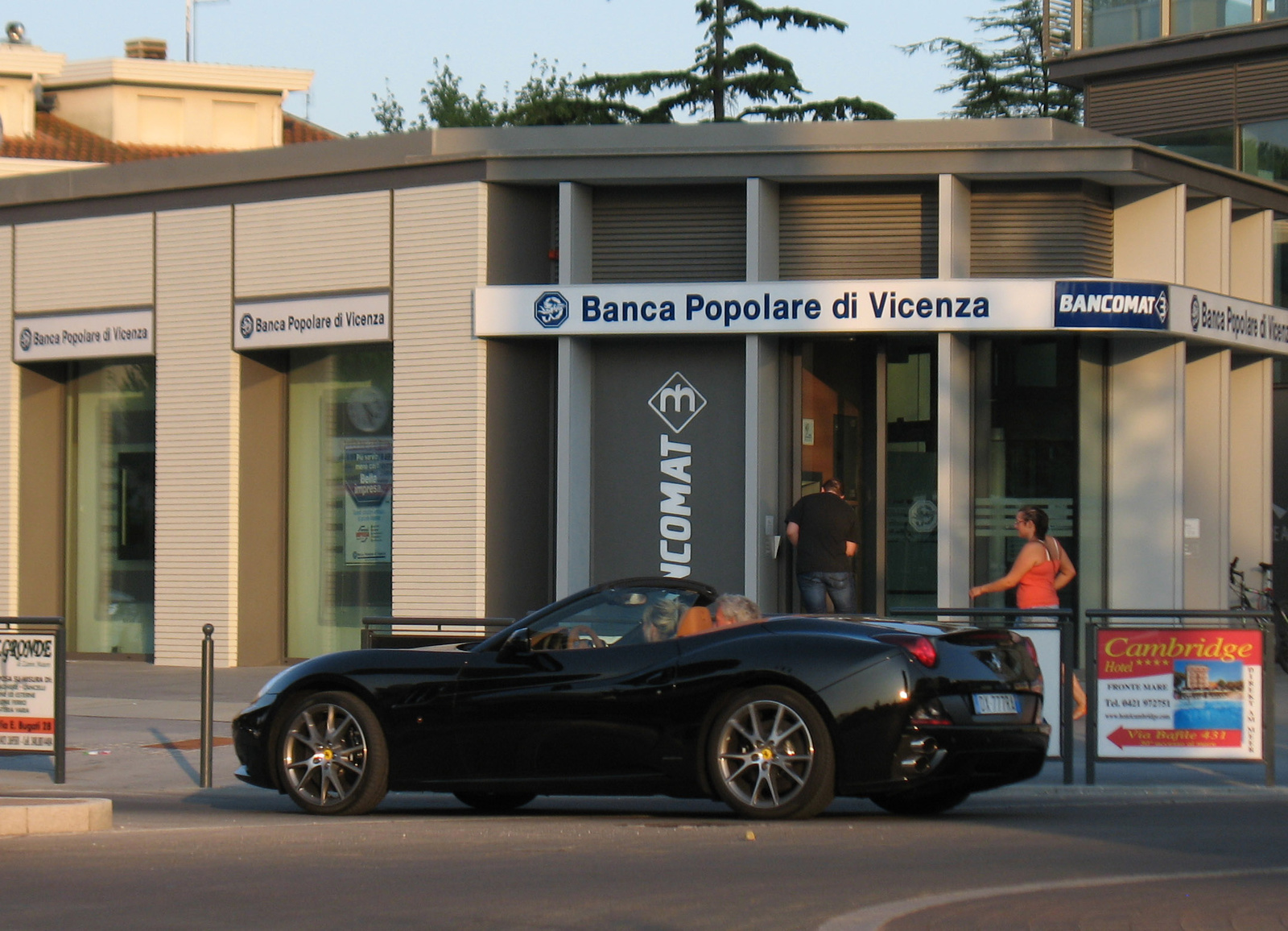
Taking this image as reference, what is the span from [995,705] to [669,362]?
376 inches

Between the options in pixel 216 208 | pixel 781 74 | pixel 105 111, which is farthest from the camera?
pixel 105 111

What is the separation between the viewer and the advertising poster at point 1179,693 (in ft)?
33.6

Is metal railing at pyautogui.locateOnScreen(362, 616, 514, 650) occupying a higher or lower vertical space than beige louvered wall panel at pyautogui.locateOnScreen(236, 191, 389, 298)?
lower

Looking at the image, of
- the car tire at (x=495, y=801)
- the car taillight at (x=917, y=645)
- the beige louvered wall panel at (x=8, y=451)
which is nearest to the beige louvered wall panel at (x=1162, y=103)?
the beige louvered wall panel at (x=8, y=451)

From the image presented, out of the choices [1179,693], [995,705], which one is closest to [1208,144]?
[1179,693]

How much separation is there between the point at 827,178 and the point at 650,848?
10606 mm

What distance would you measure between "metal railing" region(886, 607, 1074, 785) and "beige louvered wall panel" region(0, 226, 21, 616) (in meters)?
13.4

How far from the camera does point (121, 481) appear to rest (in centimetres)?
2064

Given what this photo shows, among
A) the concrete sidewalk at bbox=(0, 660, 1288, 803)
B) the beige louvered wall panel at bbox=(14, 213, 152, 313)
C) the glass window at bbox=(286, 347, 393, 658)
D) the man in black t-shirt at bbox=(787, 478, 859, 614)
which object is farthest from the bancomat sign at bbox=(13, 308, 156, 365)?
the man in black t-shirt at bbox=(787, 478, 859, 614)

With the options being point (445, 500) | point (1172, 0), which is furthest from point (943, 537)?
point (1172, 0)

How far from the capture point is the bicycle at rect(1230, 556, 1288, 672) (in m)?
19.0

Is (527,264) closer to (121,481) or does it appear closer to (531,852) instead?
(121,481)

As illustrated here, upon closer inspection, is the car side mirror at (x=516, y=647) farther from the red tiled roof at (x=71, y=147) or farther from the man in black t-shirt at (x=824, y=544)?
the red tiled roof at (x=71, y=147)

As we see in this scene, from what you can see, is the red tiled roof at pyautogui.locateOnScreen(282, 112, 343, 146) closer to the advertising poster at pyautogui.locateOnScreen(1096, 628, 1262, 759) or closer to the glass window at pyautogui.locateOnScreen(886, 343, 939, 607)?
the glass window at pyautogui.locateOnScreen(886, 343, 939, 607)
